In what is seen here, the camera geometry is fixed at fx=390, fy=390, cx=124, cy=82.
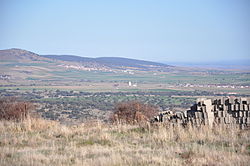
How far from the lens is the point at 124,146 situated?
35.6 ft

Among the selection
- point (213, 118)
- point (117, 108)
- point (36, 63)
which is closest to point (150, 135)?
point (213, 118)

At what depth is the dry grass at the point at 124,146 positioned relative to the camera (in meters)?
8.90

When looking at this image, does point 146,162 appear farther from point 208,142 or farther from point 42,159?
point 208,142

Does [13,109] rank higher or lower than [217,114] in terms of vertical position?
lower

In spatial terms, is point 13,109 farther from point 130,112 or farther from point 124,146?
point 124,146

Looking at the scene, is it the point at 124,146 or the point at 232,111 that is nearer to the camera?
the point at 124,146

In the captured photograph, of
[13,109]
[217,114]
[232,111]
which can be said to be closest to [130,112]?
[13,109]

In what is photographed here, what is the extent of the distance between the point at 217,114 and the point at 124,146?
5466 millimetres

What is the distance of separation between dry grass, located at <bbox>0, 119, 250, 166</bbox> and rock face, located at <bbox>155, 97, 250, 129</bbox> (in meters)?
1.25

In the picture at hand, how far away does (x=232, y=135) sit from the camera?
39.5ft

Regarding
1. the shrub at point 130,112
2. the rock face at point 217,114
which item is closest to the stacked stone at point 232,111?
the rock face at point 217,114

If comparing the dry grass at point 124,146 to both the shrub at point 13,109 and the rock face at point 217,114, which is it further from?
the shrub at point 13,109

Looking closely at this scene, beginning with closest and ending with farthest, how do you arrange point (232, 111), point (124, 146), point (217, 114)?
point (124, 146)
point (217, 114)
point (232, 111)

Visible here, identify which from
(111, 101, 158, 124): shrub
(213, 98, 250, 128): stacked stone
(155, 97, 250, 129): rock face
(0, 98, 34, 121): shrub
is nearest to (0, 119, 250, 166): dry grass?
(155, 97, 250, 129): rock face
